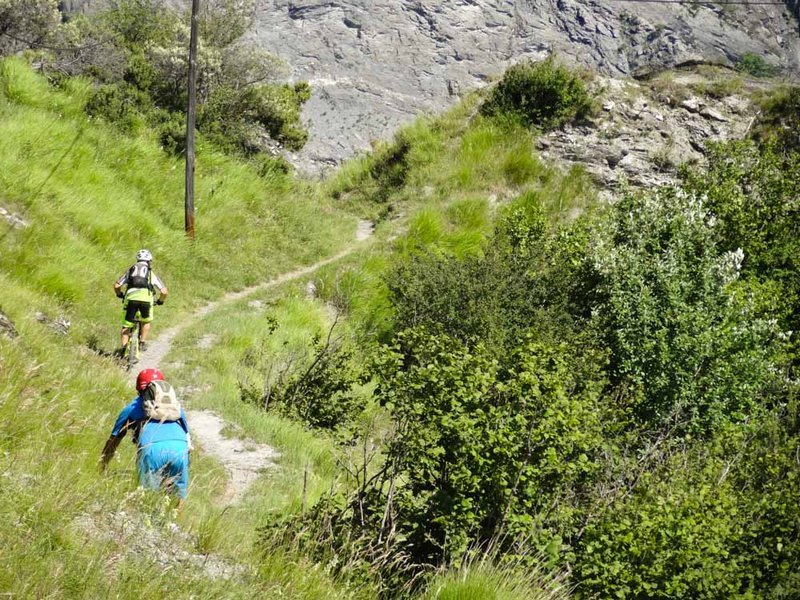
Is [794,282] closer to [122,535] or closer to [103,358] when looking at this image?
[103,358]

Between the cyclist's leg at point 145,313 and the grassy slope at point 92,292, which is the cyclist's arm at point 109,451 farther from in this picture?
the cyclist's leg at point 145,313

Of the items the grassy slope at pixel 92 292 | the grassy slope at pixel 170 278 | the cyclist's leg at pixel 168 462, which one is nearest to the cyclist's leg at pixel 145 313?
the grassy slope at pixel 170 278

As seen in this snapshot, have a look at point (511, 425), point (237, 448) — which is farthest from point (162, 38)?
point (511, 425)

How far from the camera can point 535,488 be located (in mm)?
5836

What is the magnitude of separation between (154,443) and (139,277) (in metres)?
6.27

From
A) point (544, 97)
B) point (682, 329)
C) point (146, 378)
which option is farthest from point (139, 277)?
point (544, 97)

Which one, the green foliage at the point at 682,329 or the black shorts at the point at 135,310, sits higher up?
the green foliage at the point at 682,329

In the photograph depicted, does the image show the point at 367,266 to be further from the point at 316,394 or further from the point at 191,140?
the point at 316,394

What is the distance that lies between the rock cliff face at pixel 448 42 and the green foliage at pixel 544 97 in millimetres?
43815

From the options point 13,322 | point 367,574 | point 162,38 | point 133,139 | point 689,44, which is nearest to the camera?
point 367,574

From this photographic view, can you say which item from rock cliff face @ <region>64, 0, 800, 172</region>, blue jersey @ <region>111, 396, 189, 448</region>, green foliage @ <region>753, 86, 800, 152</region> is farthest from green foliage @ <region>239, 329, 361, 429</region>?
rock cliff face @ <region>64, 0, 800, 172</region>

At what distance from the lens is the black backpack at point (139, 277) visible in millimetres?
11336

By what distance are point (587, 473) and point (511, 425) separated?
1156mm

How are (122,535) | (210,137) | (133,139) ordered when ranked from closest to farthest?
(122,535) → (133,139) → (210,137)
